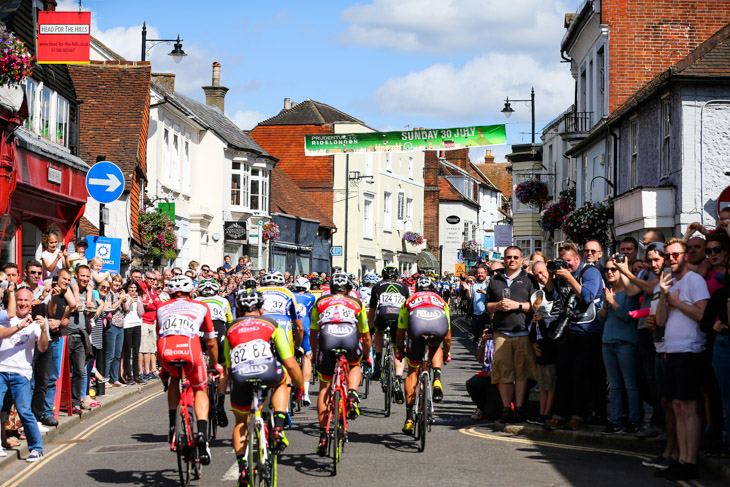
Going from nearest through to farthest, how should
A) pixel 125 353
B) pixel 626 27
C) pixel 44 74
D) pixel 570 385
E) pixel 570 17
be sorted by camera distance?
pixel 570 385 < pixel 125 353 < pixel 44 74 < pixel 626 27 < pixel 570 17

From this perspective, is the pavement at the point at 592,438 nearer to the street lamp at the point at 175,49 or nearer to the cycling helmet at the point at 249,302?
the cycling helmet at the point at 249,302

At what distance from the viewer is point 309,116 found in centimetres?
6188

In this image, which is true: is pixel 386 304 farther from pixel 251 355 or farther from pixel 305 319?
pixel 251 355

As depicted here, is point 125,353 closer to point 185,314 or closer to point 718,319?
point 185,314

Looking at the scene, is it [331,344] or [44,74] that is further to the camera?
[44,74]

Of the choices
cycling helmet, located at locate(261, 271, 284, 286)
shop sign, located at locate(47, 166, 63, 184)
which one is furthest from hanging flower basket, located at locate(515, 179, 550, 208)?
cycling helmet, located at locate(261, 271, 284, 286)

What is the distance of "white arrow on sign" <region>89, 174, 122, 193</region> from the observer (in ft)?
55.4

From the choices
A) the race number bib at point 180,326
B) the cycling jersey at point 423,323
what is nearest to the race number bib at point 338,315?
the cycling jersey at point 423,323

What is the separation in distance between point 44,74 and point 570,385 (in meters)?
16.3

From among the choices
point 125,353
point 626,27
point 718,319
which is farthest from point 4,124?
point 626,27

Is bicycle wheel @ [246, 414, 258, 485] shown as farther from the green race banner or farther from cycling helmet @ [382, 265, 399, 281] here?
the green race banner

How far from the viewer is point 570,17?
40312 mm

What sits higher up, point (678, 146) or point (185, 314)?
point (678, 146)

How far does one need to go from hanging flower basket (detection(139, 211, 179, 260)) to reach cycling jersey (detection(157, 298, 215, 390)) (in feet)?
73.6
